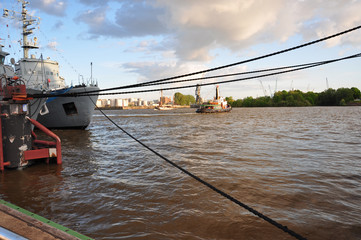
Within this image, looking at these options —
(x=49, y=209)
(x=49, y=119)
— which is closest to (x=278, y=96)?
(x=49, y=119)

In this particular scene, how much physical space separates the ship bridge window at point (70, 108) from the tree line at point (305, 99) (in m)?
137

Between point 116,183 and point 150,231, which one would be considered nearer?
point 150,231

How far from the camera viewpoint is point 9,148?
7062 mm

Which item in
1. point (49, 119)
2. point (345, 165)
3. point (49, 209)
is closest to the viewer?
point (49, 209)

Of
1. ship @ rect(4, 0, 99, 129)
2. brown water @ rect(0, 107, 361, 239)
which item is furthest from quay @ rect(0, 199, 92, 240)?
ship @ rect(4, 0, 99, 129)

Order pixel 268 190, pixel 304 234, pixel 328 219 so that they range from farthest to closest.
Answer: pixel 268 190, pixel 328 219, pixel 304 234

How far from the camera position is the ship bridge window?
19.0 m

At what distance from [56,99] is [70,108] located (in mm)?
1748

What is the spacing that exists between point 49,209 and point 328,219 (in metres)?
5.32

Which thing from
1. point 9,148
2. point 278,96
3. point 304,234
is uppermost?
point 278,96

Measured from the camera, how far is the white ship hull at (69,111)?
18.3 m

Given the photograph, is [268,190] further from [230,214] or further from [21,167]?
[21,167]

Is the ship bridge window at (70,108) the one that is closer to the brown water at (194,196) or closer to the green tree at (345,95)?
the brown water at (194,196)

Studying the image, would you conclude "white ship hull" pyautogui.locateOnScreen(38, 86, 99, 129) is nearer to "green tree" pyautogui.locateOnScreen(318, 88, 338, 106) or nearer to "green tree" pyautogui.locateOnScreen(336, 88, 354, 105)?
"green tree" pyautogui.locateOnScreen(336, 88, 354, 105)
